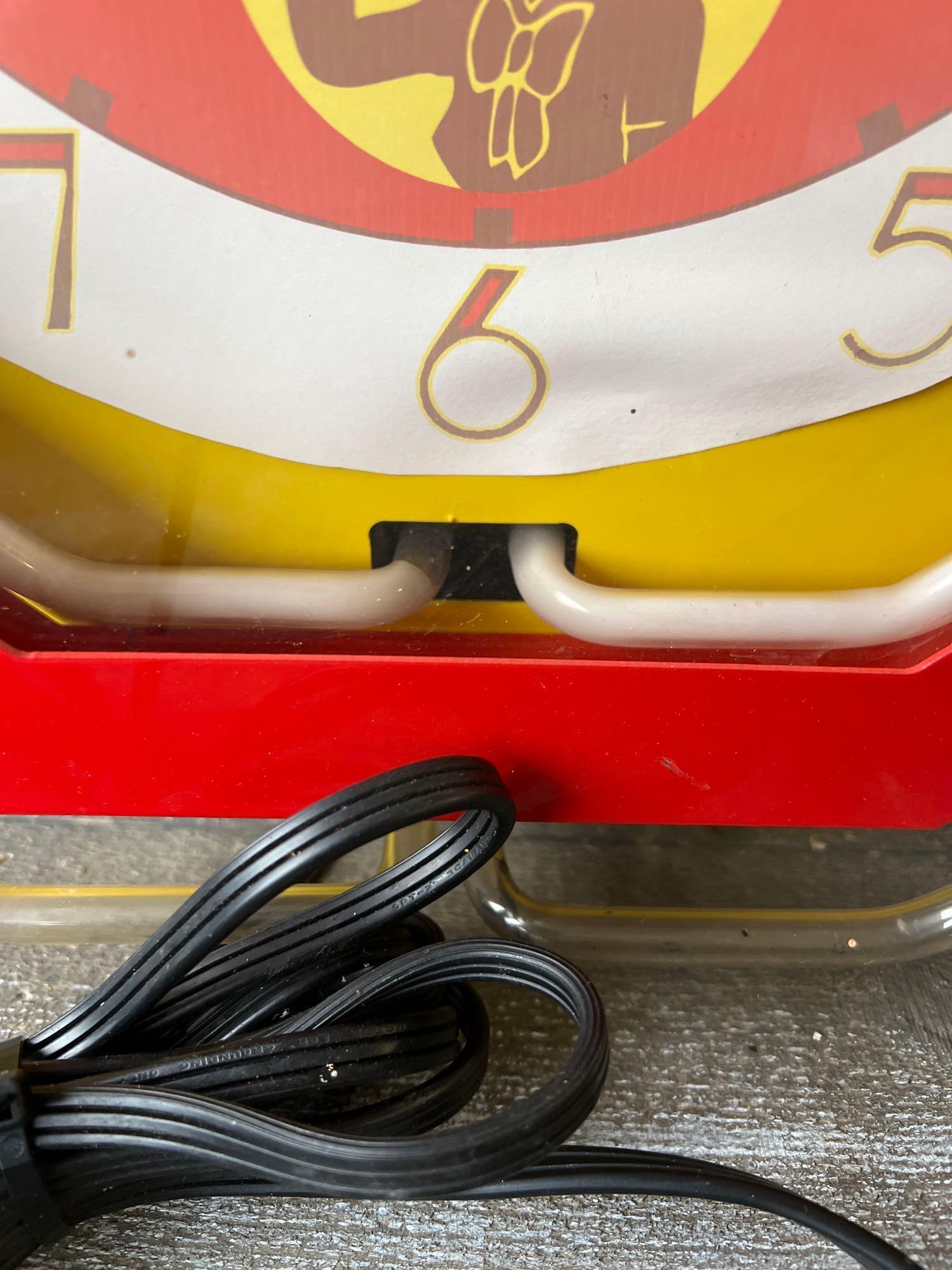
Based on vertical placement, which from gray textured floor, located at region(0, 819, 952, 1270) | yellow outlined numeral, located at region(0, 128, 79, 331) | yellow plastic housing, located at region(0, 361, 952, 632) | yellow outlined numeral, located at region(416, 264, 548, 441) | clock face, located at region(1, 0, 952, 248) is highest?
clock face, located at region(1, 0, 952, 248)

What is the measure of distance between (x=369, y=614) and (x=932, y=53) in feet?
0.69

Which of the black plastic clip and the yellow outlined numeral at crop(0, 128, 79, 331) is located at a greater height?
the yellow outlined numeral at crop(0, 128, 79, 331)

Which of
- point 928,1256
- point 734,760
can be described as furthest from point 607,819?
point 928,1256

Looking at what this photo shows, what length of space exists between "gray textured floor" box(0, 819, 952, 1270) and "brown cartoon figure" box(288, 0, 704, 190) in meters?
0.28

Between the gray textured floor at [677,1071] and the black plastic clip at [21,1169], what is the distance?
0.03 metres

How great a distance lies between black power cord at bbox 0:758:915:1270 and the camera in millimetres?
234

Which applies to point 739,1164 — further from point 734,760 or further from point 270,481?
point 270,481

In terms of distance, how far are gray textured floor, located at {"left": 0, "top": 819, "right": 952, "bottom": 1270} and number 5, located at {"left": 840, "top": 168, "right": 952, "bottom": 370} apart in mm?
229

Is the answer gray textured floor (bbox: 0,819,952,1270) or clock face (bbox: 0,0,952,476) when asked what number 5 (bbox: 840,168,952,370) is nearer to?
clock face (bbox: 0,0,952,476)

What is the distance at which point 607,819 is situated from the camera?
34cm

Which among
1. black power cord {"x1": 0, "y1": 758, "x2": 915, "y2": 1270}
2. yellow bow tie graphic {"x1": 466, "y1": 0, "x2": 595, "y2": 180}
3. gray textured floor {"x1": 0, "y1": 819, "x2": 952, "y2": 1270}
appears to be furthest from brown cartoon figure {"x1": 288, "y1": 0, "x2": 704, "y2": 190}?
gray textured floor {"x1": 0, "y1": 819, "x2": 952, "y2": 1270}

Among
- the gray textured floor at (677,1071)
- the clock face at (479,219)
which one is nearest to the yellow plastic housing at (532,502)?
the clock face at (479,219)

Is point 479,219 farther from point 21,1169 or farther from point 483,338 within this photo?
point 21,1169

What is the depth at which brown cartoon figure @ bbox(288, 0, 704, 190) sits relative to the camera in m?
0.22
